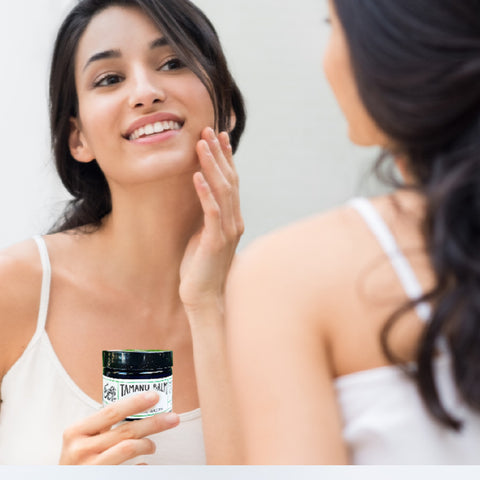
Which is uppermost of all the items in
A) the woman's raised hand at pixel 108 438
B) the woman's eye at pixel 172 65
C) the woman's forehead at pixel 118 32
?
the woman's forehead at pixel 118 32

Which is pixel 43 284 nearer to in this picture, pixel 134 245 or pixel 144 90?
pixel 134 245

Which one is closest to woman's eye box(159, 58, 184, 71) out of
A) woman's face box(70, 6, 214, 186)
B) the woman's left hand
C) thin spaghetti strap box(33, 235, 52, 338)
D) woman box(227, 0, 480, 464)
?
woman's face box(70, 6, 214, 186)

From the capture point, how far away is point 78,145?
1120mm

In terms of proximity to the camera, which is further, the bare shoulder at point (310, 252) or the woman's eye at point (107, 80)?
the woman's eye at point (107, 80)

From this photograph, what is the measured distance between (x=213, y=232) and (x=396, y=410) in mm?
562

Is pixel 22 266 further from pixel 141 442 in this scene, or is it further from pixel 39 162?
pixel 141 442

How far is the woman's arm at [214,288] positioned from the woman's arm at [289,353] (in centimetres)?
46

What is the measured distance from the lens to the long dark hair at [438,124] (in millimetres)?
440

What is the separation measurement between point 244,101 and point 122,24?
0.24 meters

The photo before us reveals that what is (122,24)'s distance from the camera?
1020mm

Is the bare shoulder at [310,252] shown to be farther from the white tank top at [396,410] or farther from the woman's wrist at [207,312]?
the woman's wrist at [207,312]

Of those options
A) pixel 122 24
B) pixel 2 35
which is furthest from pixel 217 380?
pixel 2 35

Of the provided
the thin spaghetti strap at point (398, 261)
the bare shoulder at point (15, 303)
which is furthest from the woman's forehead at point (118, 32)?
the thin spaghetti strap at point (398, 261)

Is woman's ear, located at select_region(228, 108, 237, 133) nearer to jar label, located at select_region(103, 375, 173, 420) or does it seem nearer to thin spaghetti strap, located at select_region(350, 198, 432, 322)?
jar label, located at select_region(103, 375, 173, 420)
